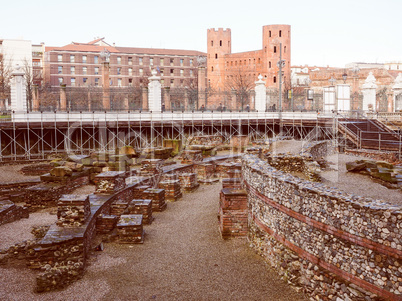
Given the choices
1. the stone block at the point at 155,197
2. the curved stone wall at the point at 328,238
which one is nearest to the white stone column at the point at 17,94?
the stone block at the point at 155,197

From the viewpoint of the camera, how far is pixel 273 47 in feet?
203

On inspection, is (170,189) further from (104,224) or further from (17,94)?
(17,94)

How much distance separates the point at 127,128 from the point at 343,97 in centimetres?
1373

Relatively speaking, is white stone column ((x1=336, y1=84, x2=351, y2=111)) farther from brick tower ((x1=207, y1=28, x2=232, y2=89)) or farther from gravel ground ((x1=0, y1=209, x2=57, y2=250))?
brick tower ((x1=207, y1=28, x2=232, y2=89))

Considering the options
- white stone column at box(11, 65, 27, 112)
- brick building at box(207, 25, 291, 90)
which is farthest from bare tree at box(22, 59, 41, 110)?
brick building at box(207, 25, 291, 90)

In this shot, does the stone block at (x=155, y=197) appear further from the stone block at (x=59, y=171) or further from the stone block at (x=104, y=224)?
the stone block at (x=59, y=171)

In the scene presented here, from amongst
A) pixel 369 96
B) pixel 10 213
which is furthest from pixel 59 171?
pixel 369 96

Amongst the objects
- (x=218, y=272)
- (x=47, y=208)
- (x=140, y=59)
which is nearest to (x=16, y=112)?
(x=47, y=208)

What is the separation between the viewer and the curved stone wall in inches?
207

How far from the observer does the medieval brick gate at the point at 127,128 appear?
20144 mm

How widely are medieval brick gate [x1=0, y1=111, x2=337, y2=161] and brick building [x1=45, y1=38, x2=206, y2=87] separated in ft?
121

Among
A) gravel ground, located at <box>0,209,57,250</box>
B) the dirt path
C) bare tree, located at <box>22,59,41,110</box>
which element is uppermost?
bare tree, located at <box>22,59,41,110</box>

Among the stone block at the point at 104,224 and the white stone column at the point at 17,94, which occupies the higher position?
the white stone column at the point at 17,94

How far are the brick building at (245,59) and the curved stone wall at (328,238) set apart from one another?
5317 cm
